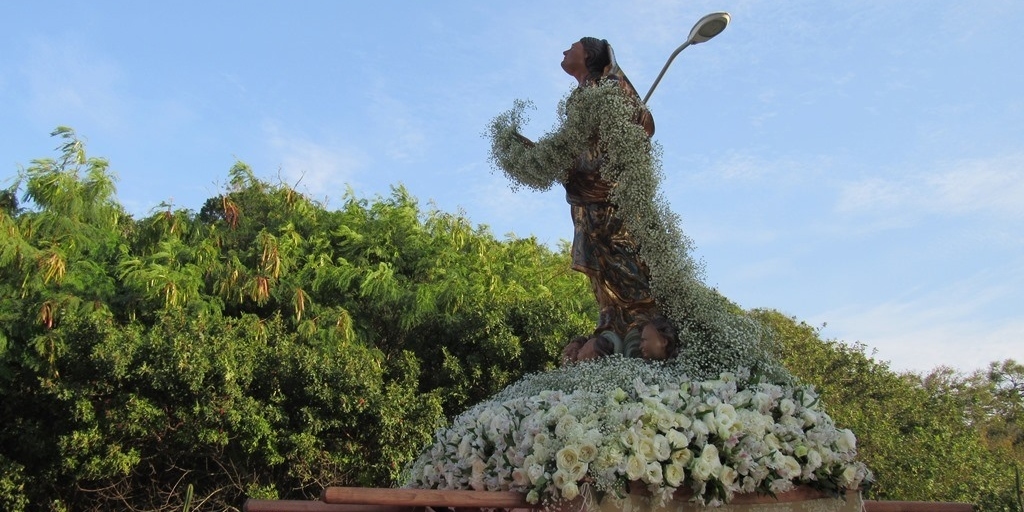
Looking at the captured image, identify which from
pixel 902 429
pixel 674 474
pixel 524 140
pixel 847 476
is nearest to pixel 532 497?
pixel 674 474

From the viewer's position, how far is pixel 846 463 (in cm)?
427

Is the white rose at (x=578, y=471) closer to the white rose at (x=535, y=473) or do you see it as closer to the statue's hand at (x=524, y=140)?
the white rose at (x=535, y=473)

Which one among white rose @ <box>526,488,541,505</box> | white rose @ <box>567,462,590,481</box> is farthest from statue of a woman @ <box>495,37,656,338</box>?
white rose @ <box>526,488,541,505</box>

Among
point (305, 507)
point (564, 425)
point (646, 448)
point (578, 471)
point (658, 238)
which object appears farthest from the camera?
point (658, 238)

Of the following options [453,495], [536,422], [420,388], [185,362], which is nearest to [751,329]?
[536,422]

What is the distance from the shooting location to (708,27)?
Answer: 551 cm

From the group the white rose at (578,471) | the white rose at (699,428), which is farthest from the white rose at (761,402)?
the white rose at (578,471)

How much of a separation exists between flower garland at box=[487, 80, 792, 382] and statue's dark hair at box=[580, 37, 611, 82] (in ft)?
0.83

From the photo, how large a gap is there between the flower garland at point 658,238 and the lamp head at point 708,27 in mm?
509

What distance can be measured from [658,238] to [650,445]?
1.77m

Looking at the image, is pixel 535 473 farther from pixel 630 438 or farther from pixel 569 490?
pixel 630 438

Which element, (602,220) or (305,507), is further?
(602,220)

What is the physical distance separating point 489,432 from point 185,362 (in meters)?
10.6

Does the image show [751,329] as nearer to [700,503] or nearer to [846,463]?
[846,463]
